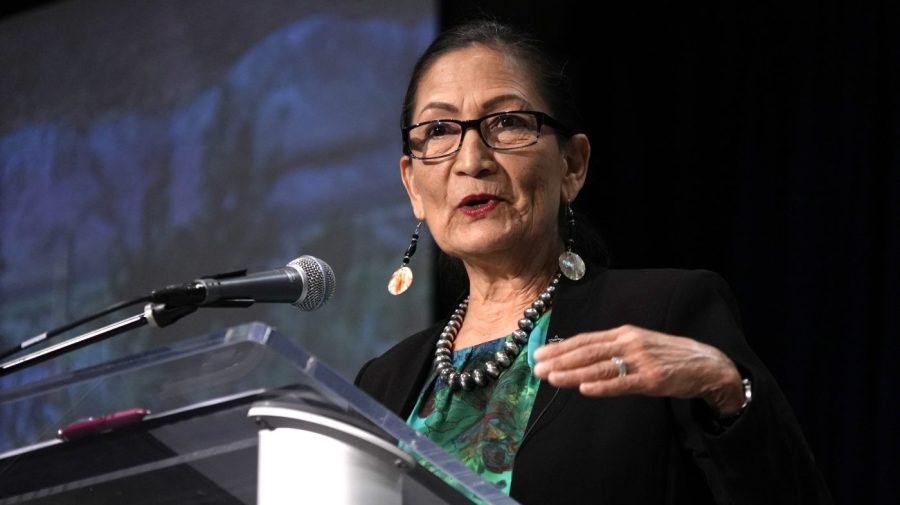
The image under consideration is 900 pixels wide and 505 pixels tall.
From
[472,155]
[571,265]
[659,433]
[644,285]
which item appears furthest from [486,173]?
[659,433]

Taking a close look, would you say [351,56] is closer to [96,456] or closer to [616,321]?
[616,321]

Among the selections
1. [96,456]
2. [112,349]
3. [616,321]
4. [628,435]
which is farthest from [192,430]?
→ [112,349]

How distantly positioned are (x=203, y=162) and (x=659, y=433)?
2.14 meters

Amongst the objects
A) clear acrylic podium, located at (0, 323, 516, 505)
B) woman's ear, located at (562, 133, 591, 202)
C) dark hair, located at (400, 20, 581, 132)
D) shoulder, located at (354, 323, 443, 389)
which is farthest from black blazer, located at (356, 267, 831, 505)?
clear acrylic podium, located at (0, 323, 516, 505)

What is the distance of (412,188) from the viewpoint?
215cm

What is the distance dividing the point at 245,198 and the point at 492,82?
147cm

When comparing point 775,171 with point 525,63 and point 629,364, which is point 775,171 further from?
point 629,364

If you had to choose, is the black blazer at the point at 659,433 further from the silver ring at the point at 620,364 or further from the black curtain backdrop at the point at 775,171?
the black curtain backdrop at the point at 775,171

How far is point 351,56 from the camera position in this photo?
3211 mm

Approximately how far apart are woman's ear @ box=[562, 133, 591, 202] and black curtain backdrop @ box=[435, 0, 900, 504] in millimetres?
936

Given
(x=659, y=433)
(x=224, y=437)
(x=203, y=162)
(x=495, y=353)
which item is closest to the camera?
(x=224, y=437)

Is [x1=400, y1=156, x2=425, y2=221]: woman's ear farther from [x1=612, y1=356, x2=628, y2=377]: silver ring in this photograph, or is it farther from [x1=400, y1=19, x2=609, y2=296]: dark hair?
[x1=612, y1=356, x2=628, y2=377]: silver ring

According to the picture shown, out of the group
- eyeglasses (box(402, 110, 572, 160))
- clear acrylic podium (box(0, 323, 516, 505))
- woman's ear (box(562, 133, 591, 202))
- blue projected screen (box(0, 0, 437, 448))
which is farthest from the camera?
blue projected screen (box(0, 0, 437, 448))

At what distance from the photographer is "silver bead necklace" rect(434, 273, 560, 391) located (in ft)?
5.98
